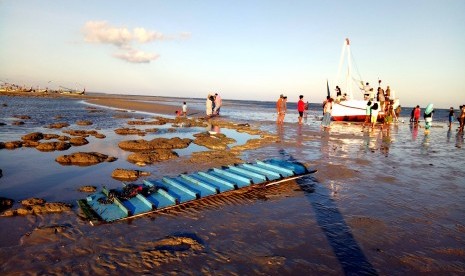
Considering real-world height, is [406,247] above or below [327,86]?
below

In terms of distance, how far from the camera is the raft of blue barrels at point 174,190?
234 inches

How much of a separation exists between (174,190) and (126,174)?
2.36m

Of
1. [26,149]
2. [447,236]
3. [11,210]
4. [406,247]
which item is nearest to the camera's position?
[406,247]

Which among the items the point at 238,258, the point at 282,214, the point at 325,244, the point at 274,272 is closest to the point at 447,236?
the point at 325,244

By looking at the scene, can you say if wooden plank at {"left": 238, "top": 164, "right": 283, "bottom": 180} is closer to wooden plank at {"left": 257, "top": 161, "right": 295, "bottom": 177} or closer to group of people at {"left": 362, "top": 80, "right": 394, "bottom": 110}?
wooden plank at {"left": 257, "top": 161, "right": 295, "bottom": 177}

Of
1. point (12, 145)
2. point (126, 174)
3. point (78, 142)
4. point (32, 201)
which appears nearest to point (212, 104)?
point (78, 142)

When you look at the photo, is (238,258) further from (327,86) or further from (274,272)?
(327,86)

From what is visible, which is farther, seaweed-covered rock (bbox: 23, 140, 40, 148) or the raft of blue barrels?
seaweed-covered rock (bbox: 23, 140, 40, 148)

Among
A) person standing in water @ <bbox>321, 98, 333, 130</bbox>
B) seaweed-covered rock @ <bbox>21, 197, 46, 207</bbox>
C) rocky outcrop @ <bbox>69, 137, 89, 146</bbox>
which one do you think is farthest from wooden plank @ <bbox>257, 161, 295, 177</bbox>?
person standing in water @ <bbox>321, 98, 333, 130</bbox>

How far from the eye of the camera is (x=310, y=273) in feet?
13.7

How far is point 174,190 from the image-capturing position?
23.2 feet

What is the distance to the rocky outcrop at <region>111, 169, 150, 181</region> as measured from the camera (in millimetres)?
8578

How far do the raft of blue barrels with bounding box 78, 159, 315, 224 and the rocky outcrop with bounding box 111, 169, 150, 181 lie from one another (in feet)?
4.39

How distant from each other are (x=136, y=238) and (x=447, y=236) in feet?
18.1
